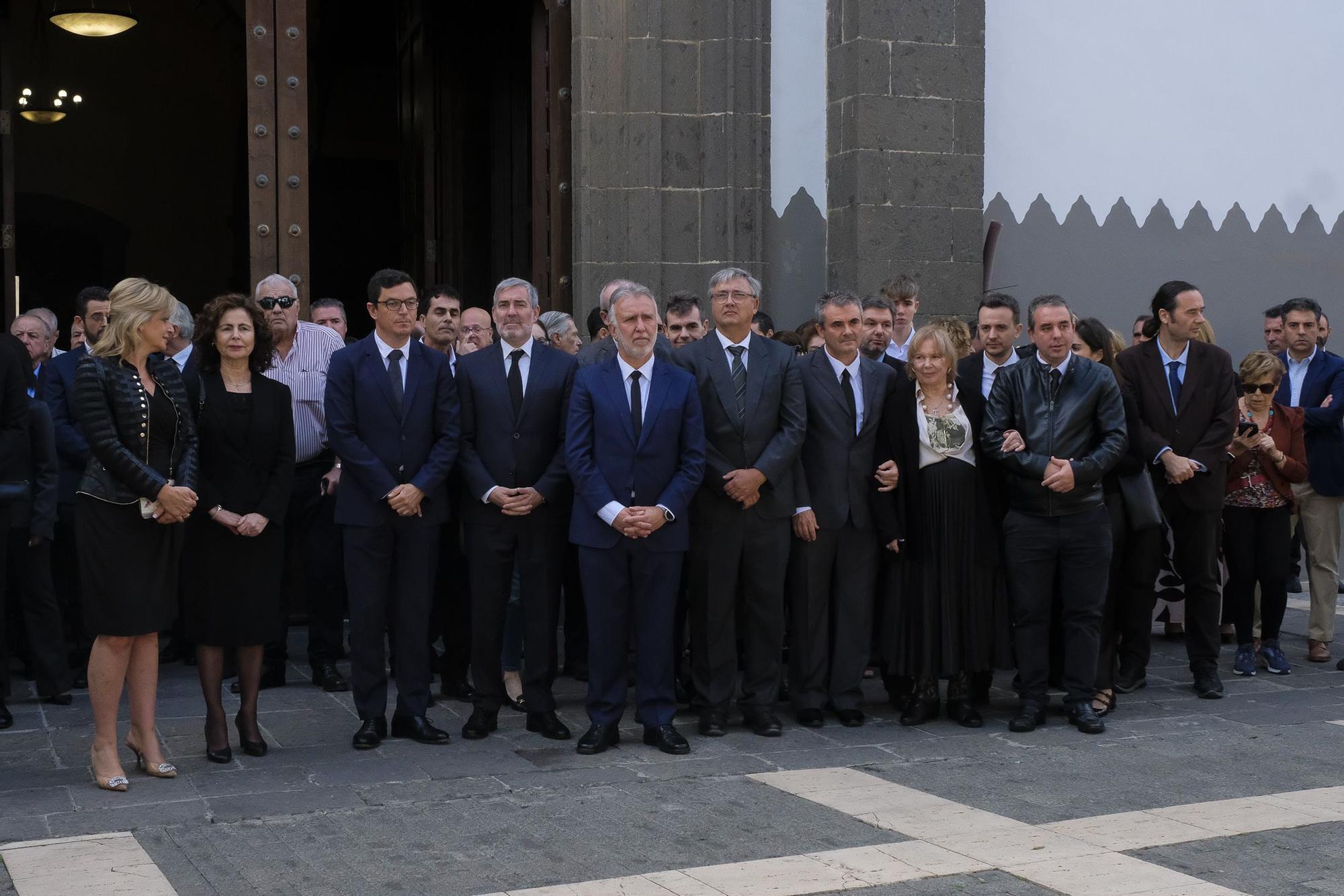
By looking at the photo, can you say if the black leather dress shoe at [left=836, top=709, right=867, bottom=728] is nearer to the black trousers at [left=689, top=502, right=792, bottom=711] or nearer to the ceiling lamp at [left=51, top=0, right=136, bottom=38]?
the black trousers at [left=689, top=502, right=792, bottom=711]

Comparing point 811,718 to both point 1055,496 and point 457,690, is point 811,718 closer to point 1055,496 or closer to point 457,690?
point 1055,496

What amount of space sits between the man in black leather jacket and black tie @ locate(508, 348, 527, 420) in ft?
Result: 6.39

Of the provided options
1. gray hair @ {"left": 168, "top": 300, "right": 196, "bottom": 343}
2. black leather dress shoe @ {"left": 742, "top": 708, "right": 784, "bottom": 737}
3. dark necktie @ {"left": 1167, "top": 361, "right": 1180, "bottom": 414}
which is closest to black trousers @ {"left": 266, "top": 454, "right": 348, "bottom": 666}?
gray hair @ {"left": 168, "top": 300, "right": 196, "bottom": 343}

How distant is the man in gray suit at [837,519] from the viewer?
22.2ft

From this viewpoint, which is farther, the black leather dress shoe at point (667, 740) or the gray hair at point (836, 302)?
the gray hair at point (836, 302)

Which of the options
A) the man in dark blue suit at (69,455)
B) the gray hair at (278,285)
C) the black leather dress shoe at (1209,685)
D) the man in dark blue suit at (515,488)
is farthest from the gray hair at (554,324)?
the black leather dress shoe at (1209,685)

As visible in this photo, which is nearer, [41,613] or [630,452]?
[630,452]

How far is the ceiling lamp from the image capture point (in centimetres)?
1362

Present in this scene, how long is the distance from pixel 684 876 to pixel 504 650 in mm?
2866

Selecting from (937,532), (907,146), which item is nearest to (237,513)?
(937,532)

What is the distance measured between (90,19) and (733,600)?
973 cm

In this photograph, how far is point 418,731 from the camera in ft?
20.9

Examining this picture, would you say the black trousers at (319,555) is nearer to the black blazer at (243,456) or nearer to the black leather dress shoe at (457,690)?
the black leather dress shoe at (457,690)

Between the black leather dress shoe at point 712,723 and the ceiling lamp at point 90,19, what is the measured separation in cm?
985
